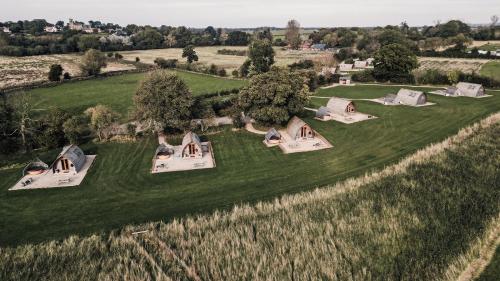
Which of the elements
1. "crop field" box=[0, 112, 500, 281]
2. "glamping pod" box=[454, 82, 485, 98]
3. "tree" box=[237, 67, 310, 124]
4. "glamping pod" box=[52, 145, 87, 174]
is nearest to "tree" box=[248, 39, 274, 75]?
"tree" box=[237, 67, 310, 124]

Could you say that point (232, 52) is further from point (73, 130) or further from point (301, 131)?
point (73, 130)

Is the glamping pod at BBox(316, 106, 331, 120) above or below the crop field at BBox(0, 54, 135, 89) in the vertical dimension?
below

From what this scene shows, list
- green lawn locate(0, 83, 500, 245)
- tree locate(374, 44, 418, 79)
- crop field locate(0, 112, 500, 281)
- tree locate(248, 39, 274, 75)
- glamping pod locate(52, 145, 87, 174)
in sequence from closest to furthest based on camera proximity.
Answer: crop field locate(0, 112, 500, 281)
green lawn locate(0, 83, 500, 245)
glamping pod locate(52, 145, 87, 174)
tree locate(374, 44, 418, 79)
tree locate(248, 39, 274, 75)

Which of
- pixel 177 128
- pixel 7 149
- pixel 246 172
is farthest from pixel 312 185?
pixel 7 149

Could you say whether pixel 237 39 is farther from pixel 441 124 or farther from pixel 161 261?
pixel 161 261

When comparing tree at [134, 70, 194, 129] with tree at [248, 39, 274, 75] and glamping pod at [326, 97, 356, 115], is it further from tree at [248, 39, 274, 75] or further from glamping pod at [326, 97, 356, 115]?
tree at [248, 39, 274, 75]

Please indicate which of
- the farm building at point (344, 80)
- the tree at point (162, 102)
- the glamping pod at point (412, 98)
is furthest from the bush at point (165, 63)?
the glamping pod at point (412, 98)

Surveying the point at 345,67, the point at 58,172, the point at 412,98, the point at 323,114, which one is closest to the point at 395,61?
the point at 412,98
